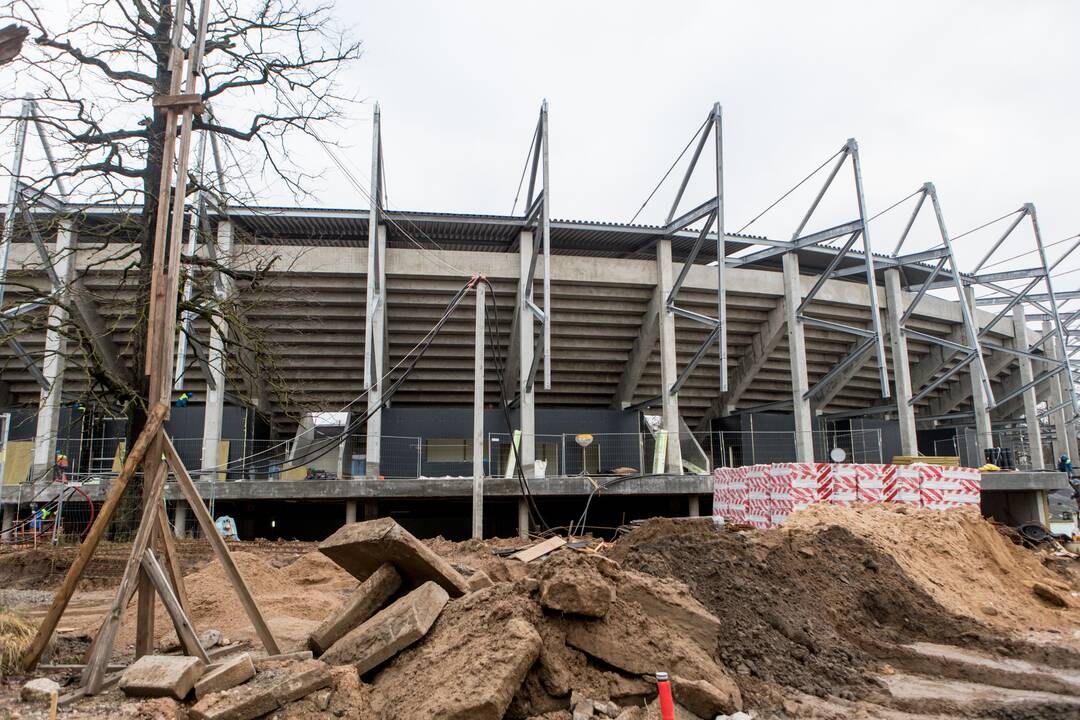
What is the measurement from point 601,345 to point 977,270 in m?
16.3

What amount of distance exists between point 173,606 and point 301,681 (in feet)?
3.99

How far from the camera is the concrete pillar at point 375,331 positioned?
771 inches

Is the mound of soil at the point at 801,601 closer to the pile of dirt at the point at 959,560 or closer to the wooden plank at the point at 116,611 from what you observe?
the pile of dirt at the point at 959,560

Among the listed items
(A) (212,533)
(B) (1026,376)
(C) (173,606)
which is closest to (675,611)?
(A) (212,533)

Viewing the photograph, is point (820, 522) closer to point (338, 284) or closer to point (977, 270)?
point (338, 284)

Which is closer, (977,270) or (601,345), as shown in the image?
(601,345)

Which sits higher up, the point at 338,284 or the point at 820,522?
the point at 338,284

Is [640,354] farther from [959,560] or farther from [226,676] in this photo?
[226,676]

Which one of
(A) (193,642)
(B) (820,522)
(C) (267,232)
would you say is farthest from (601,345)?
(A) (193,642)

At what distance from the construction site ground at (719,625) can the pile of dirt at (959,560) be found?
0.15ft

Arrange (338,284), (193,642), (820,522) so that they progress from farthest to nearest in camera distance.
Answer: (338,284)
(820,522)
(193,642)

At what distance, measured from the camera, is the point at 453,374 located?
24625 mm

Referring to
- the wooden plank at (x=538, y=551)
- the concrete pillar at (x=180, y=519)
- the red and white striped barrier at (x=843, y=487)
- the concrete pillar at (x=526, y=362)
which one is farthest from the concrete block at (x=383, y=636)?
the concrete pillar at (x=526, y=362)

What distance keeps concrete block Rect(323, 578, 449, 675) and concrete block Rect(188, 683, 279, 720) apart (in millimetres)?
946
